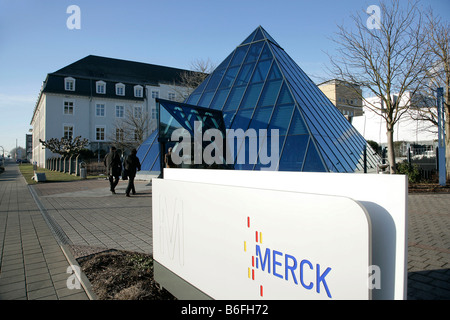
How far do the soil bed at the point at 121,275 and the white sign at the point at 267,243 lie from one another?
504 millimetres

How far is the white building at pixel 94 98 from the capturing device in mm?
41688

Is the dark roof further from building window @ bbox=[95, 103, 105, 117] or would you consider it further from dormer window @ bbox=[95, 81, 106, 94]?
building window @ bbox=[95, 103, 105, 117]

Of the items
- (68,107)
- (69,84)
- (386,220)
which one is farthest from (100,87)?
(386,220)

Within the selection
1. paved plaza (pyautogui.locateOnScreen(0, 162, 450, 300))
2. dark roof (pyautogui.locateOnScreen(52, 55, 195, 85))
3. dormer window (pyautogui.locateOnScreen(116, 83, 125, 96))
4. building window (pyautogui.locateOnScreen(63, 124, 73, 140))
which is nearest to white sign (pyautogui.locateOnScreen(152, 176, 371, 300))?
paved plaza (pyautogui.locateOnScreen(0, 162, 450, 300))

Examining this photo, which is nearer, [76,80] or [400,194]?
[400,194]

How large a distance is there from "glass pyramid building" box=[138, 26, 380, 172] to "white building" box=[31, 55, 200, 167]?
968 inches

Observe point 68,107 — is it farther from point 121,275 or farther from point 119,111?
point 121,275

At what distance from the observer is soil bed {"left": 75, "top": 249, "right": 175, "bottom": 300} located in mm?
3027

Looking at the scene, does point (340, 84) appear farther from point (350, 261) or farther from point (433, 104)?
point (350, 261)

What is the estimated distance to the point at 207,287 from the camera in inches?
97.5

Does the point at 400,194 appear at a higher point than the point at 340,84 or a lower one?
lower

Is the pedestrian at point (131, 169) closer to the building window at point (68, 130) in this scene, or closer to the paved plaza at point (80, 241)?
the paved plaza at point (80, 241)
